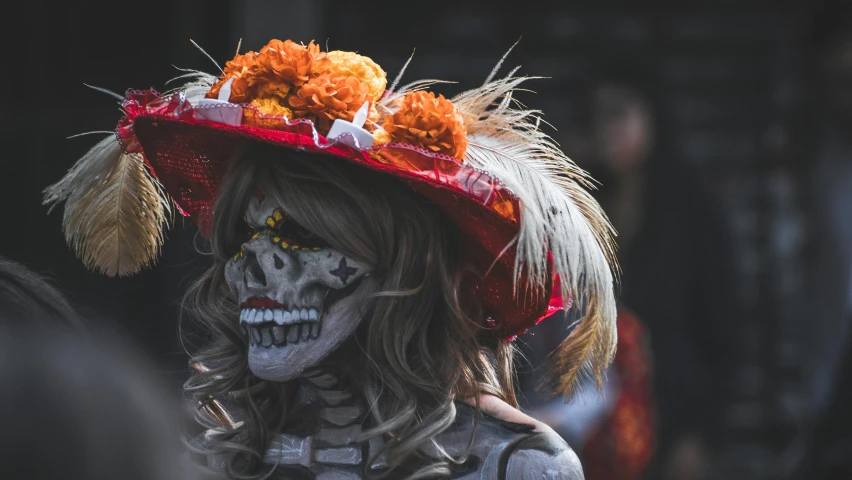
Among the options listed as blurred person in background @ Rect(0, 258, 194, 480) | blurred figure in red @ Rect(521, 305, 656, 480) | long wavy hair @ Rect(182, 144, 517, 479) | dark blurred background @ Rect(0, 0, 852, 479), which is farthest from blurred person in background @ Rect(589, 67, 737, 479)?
blurred person in background @ Rect(0, 258, 194, 480)

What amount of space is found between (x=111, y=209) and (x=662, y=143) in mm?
2578

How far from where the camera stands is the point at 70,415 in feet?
4.38

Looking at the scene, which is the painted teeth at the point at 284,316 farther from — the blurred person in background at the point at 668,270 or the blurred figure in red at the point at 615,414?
the blurred person in background at the point at 668,270

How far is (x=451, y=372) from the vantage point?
2.48 metres

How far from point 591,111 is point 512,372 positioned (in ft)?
7.04

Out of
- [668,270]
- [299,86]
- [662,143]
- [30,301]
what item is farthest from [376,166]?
[662,143]

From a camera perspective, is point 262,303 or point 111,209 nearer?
point 262,303

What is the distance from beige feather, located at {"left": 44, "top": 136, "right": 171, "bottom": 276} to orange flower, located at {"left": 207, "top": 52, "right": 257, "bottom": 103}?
320 millimetres

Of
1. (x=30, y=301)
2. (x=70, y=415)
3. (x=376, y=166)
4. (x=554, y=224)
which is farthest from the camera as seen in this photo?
(x=554, y=224)

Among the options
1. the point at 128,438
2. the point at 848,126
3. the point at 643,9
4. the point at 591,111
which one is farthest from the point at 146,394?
the point at 643,9

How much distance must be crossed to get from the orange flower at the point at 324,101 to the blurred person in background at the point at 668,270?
2.27 meters

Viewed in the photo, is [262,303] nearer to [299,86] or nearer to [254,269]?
[254,269]

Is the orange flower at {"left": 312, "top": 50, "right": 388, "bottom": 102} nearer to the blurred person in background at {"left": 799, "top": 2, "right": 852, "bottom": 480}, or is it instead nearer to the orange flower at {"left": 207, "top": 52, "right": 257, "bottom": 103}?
the orange flower at {"left": 207, "top": 52, "right": 257, "bottom": 103}

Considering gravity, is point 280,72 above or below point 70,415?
above
